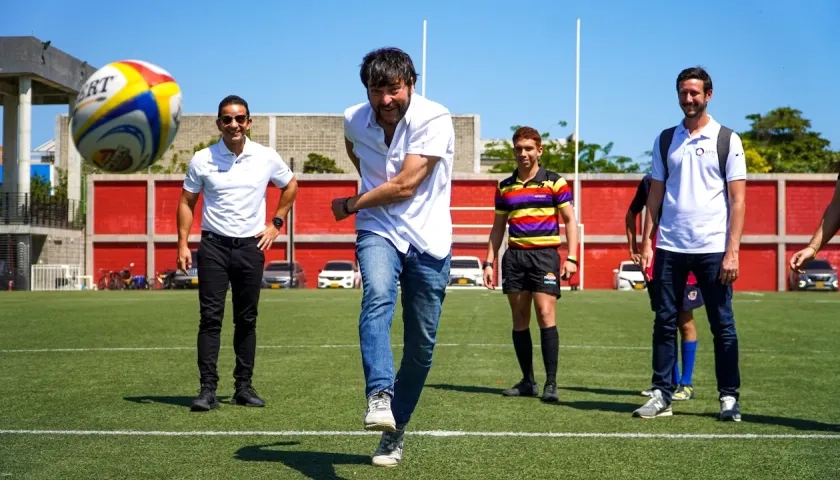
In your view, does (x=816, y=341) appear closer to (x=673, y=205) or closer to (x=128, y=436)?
(x=673, y=205)

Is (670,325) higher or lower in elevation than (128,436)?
higher

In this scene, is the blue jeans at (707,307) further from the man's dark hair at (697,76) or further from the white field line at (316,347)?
the white field line at (316,347)

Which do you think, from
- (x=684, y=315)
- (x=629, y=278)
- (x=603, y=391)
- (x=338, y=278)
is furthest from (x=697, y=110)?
(x=629, y=278)

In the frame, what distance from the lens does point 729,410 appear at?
274 inches

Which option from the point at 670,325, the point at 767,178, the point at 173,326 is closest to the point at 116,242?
the point at 767,178

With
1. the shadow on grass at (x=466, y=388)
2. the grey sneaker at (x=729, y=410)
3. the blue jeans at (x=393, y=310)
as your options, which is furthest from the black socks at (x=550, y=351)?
the blue jeans at (x=393, y=310)

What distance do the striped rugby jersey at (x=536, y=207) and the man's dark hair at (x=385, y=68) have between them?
3578 millimetres

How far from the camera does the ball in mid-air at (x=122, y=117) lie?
41.1 ft

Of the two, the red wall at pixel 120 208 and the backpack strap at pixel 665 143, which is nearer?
the backpack strap at pixel 665 143

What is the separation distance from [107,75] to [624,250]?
4114cm

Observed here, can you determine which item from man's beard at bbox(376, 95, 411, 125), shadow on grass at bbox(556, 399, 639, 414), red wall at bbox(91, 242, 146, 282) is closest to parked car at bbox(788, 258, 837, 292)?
red wall at bbox(91, 242, 146, 282)

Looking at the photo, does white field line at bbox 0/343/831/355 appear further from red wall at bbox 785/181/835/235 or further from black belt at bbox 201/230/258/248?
red wall at bbox 785/181/835/235

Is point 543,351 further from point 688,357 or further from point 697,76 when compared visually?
point 697,76

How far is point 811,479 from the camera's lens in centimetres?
497
